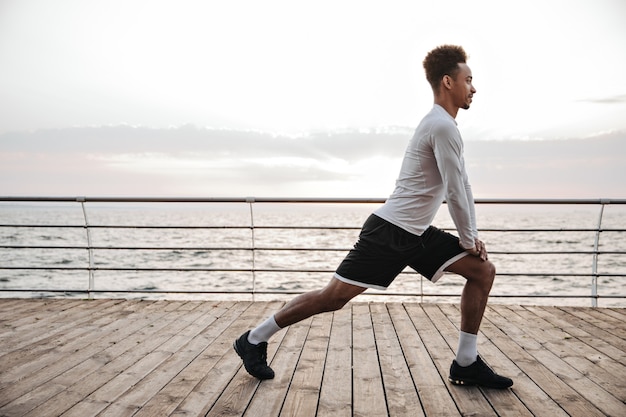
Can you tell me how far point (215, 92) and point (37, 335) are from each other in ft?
20.5

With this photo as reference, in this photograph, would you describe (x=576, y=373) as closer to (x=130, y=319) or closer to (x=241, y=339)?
(x=241, y=339)

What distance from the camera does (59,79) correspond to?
9.46m

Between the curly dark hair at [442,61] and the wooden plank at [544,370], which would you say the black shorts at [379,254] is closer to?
the curly dark hair at [442,61]

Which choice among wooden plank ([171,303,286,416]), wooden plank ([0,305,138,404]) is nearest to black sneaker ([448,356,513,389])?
wooden plank ([171,303,286,416])

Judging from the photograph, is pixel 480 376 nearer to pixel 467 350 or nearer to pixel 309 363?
pixel 467 350

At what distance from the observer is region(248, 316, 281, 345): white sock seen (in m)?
2.63

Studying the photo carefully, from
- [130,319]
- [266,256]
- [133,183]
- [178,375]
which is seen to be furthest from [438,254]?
[133,183]

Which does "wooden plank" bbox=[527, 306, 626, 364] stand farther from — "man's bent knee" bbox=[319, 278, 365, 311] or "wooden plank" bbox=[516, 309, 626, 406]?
"man's bent knee" bbox=[319, 278, 365, 311]

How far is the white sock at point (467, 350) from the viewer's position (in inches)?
100

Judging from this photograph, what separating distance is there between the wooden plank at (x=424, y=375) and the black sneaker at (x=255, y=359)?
73cm

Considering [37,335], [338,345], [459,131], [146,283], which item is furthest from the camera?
[146,283]

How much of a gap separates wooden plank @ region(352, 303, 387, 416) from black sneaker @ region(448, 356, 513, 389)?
1.25 feet

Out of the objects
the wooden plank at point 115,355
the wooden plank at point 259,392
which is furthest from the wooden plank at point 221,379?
the wooden plank at point 115,355

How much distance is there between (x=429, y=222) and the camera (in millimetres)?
2445
